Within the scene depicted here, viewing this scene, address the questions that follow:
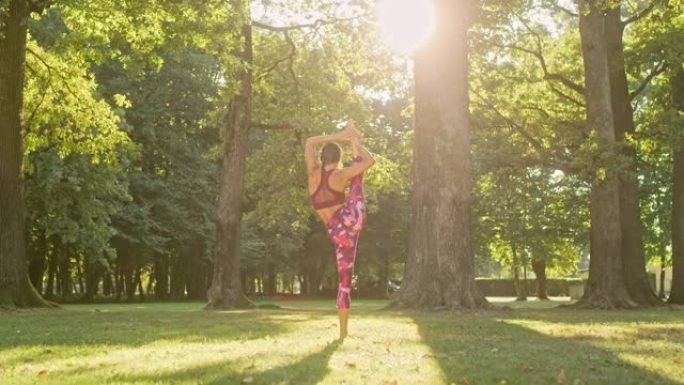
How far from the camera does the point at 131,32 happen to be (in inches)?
790

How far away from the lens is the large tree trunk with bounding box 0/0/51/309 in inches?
731

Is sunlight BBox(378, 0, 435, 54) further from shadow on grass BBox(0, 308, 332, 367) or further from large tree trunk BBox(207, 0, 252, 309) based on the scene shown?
shadow on grass BBox(0, 308, 332, 367)

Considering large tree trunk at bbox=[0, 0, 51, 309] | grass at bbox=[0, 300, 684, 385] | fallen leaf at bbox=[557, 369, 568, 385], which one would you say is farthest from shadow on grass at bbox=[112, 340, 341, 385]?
large tree trunk at bbox=[0, 0, 51, 309]

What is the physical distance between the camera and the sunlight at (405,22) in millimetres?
17484

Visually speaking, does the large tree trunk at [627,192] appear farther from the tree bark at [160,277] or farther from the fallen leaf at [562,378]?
the tree bark at [160,277]

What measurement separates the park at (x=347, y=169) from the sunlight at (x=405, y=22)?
0.11 m

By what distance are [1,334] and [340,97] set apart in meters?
19.9

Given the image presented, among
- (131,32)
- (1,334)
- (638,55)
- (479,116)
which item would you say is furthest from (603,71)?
(1,334)

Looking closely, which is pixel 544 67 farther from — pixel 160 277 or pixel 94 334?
pixel 160 277

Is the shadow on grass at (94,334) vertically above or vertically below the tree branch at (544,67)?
below

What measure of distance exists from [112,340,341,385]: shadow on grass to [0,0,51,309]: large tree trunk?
13176mm

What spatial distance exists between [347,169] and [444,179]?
7.65 m

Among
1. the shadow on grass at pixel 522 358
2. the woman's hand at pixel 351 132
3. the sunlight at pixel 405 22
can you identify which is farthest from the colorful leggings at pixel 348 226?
the sunlight at pixel 405 22

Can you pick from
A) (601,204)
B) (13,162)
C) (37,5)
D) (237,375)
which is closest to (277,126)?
(37,5)
